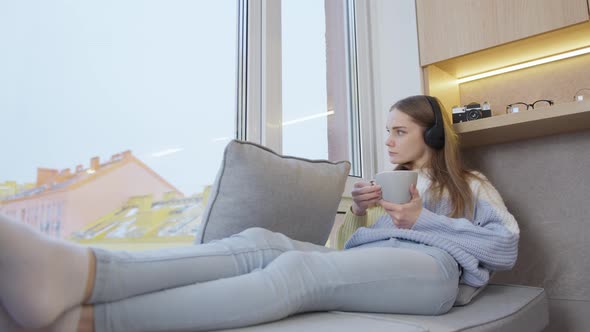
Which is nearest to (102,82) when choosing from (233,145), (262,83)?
(233,145)

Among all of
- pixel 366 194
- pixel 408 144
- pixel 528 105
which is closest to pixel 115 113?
pixel 366 194

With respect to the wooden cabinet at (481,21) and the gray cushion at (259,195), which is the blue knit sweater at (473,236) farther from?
the wooden cabinet at (481,21)

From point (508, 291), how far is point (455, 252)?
1.01 feet

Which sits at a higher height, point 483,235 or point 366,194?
point 366,194

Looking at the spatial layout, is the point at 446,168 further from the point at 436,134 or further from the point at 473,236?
the point at 473,236

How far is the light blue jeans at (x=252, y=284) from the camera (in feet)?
1.98

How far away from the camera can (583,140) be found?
1.56 m

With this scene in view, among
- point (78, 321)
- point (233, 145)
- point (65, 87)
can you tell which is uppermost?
point (65, 87)

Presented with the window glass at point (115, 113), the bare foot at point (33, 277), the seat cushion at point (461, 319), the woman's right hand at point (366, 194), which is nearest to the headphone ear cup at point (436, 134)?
the woman's right hand at point (366, 194)

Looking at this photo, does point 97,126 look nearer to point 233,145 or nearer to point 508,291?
point 233,145

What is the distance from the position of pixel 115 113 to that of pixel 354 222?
73cm

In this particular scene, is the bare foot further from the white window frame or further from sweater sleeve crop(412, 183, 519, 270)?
the white window frame

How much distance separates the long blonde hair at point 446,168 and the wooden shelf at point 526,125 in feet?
0.45

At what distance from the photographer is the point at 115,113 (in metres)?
1.23
